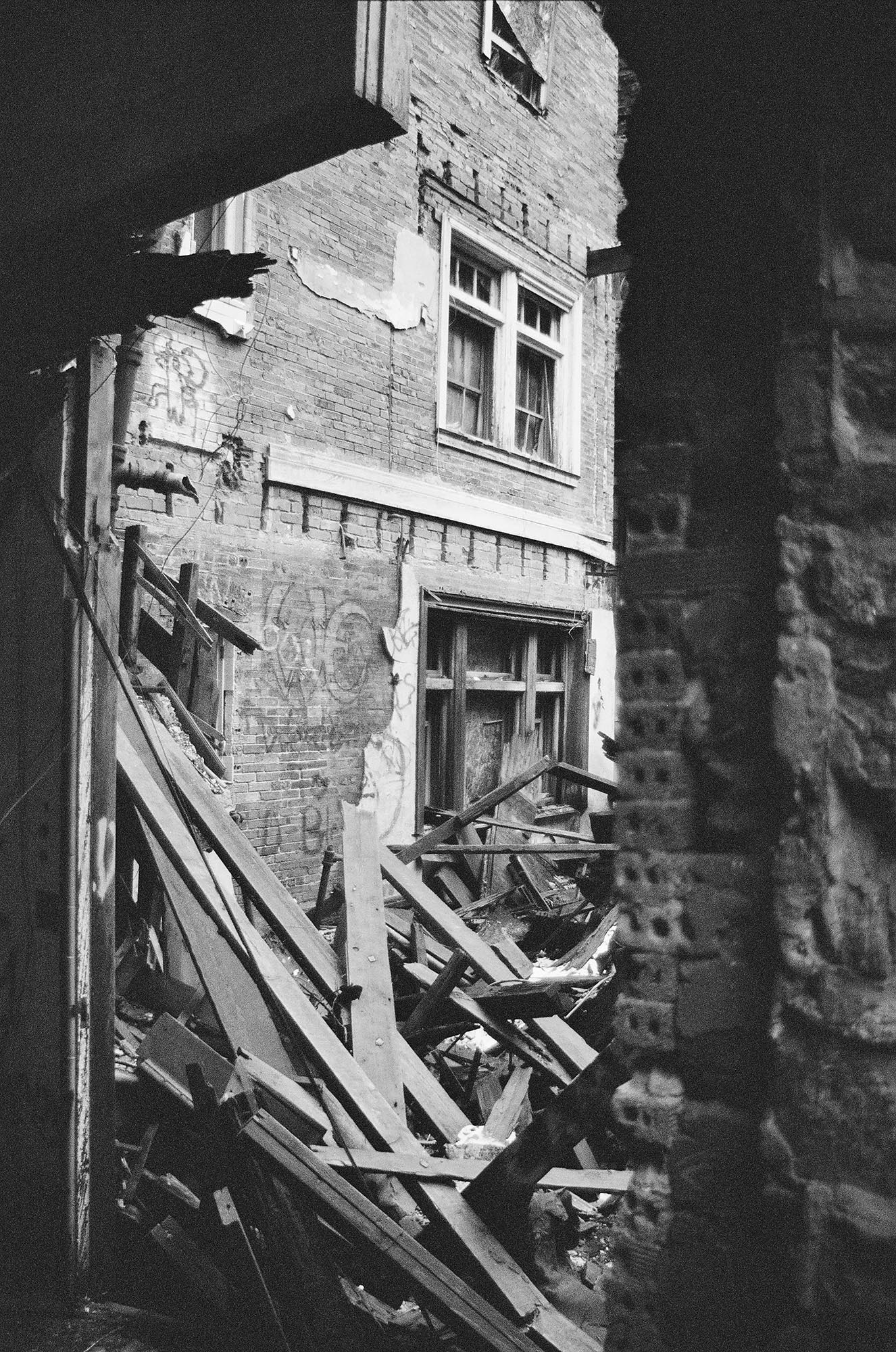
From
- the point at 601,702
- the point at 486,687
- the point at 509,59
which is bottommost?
the point at 601,702

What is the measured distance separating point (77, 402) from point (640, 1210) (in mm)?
2976

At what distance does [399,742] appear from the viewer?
29.3 ft

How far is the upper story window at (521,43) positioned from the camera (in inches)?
402

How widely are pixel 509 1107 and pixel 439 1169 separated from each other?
34.2 inches

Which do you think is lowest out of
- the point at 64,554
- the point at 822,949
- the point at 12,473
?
the point at 822,949

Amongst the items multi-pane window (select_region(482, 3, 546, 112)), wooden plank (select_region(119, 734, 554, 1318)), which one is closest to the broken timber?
wooden plank (select_region(119, 734, 554, 1318))

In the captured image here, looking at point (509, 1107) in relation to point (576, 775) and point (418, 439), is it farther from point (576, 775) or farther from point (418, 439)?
point (418, 439)

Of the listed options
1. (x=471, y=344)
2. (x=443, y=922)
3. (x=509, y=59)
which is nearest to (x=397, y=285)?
(x=471, y=344)

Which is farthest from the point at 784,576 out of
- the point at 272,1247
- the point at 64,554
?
the point at 272,1247

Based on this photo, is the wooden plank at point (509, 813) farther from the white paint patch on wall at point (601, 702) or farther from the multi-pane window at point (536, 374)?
the multi-pane window at point (536, 374)

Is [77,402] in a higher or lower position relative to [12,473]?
higher

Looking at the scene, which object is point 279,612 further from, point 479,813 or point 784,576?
point 784,576

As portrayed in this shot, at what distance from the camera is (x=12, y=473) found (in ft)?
11.7

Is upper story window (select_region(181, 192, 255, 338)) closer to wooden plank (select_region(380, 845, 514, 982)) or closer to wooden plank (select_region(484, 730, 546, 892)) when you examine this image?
wooden plank (select_region(484, 730, 546, 892))
